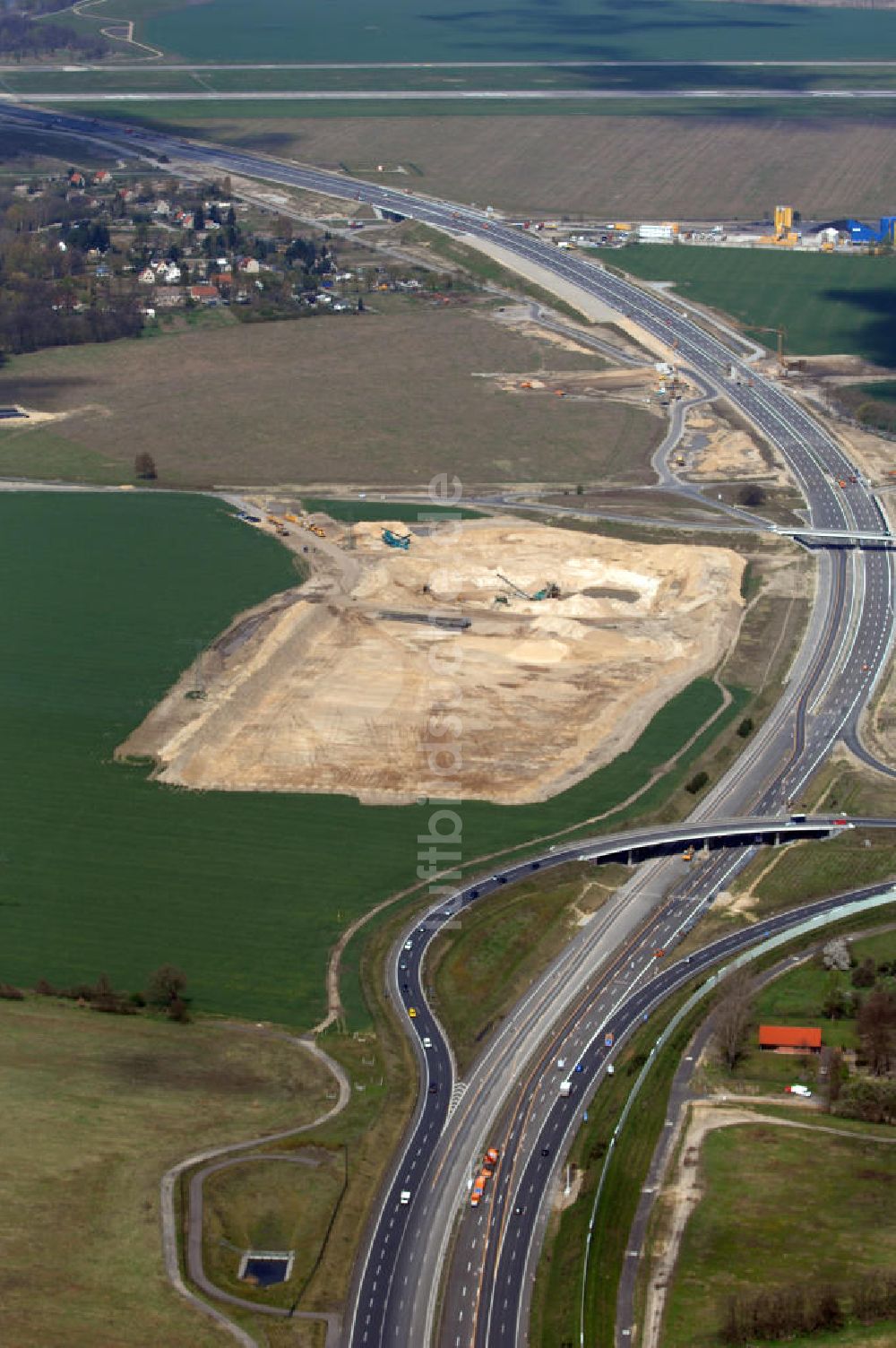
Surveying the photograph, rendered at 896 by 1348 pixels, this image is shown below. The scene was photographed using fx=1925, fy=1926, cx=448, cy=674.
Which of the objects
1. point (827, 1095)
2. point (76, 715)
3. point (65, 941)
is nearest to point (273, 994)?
point (65, 941)

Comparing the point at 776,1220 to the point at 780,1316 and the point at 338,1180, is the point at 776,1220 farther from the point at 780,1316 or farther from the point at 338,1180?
the point at 338,1180

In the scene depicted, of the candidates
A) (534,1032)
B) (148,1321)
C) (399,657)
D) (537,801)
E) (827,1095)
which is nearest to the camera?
(148,1321)

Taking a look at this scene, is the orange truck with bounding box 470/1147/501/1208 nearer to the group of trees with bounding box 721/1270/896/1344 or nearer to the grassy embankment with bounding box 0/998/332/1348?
the grassy embankment with bounding box 0/998/332/1348

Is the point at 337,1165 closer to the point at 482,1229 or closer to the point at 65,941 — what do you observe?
the point at 482,1229

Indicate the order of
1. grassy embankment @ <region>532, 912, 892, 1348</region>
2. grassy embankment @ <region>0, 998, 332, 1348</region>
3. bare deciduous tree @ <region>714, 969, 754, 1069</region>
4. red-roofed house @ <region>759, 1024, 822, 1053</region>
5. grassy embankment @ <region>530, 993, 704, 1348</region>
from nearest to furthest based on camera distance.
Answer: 1. grassy embankment @ <region>0, 998, 332, 1348</region>
2. grassy embankment @ <region>530, 993, 704, 1348</region>
3. grassy embankment @ <region>532, 912, 892, 1348</region>
4. bare deciduous tree @ <region>714, 969, 754, 1069</region>
5. red-roofed house @ <region>759, 1024, 822, 1053</region>

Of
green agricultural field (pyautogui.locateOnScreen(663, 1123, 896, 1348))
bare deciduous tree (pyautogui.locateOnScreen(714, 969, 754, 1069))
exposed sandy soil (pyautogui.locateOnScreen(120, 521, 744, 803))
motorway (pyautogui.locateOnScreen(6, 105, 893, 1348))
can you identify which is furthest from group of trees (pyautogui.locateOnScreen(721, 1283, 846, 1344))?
exposed sandy soil (pyautogui.locateOnScreen(120, 521, 744, 803))
